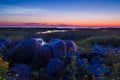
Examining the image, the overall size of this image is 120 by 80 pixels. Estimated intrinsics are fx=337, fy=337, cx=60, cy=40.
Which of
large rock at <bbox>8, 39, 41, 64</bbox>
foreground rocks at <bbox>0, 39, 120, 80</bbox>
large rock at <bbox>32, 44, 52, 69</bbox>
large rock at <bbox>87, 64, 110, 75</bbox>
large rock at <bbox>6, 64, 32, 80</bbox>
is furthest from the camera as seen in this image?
large rock at <bbox>8, 39, 41, 64</bbox>

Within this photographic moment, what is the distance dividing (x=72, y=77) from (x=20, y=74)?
1789 millimetres

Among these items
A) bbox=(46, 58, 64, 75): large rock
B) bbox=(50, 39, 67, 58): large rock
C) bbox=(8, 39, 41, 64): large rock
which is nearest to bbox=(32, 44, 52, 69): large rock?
bbox=(50, 39, 67, 58): large rock

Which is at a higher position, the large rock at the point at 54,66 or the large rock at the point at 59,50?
the large rock at the point at 59,50

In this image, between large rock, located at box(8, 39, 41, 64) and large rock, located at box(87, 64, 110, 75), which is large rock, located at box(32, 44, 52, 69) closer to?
large rock, located at box(8, 39, 41, 64)

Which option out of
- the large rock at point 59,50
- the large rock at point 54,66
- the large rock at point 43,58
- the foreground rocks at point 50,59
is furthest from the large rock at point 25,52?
the large rock at point 54,66

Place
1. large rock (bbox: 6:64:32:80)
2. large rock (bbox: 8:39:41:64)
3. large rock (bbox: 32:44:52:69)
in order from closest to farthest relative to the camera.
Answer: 1. large rock (bbox: 6:64:32:80)
2. large rock (bbox: 32:44:52:69)
3. large rock (bbox: 8:39:41:64)

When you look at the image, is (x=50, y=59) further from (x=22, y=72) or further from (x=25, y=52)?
(x=25, y=52)

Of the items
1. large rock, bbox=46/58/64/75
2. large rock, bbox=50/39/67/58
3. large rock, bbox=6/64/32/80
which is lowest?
large rock, bbox=6/64/32/80

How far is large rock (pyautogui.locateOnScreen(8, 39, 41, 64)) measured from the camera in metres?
12.3

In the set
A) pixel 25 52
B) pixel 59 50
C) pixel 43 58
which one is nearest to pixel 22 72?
pixel 43 58

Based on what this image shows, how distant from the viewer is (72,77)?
32.6 ft

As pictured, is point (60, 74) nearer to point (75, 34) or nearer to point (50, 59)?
point (50, 59)

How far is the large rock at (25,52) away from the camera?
40.3ft

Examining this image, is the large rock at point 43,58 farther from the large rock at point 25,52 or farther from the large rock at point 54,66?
the large rock at point 54,66
